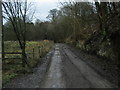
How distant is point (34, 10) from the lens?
41.8 ft

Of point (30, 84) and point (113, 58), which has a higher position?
point (113, 58)

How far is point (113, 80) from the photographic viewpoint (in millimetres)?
6234

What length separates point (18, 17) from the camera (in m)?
10.7

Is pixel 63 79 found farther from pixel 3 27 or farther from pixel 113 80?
pixel 3 27

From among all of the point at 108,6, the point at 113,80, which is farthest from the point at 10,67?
the point at 108,6

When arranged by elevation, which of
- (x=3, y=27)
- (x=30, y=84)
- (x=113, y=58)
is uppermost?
(x=3, y=27)

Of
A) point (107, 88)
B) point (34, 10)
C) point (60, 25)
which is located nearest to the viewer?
point (107, 88)

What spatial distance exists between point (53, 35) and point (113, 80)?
166 ft

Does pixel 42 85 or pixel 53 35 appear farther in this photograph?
pixel 53 35

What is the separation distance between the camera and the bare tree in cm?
966

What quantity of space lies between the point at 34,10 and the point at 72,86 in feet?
29.0

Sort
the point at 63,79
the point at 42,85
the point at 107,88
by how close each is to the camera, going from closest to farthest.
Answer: the point at 107,88
the point at 42,85
the point at 63,79

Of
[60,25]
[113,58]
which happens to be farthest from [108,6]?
[60,25]

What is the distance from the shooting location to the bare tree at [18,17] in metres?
9.66
